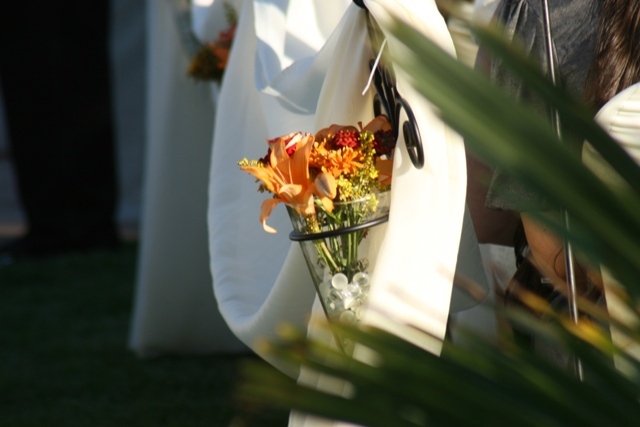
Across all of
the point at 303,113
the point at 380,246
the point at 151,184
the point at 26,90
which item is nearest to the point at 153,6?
the point at 151,184

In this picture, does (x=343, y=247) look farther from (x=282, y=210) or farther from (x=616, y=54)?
(x=282, y=210)

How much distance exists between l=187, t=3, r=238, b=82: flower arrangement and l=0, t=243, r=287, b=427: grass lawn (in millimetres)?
954

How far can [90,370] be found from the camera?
3.17m

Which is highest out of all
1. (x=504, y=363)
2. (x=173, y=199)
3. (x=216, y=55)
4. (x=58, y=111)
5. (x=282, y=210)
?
(x=504, y=363)

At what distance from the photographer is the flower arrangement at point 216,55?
2523 millimetres

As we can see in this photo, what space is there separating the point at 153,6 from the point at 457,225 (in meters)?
2.01

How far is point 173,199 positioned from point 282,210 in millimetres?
1220

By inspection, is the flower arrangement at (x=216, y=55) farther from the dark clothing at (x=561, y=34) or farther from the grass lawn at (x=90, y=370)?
the dark clothing at (x=561, y=34)

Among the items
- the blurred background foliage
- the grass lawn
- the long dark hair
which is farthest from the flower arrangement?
the blurred background foliage

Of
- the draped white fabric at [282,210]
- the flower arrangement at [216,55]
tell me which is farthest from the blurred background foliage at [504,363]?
the flower arrangement at [216,55]

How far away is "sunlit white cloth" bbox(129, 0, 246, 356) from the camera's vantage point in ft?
9.83

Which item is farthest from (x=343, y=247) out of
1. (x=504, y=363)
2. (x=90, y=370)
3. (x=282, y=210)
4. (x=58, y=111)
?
(x=58, y=111)

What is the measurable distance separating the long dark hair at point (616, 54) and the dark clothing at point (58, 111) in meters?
4.26

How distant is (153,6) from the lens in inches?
117
